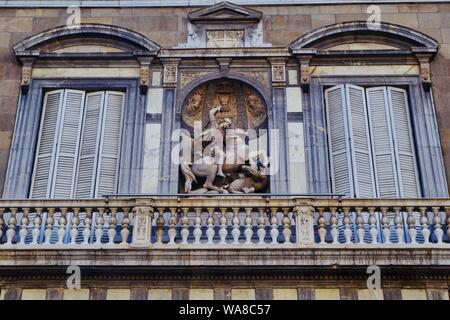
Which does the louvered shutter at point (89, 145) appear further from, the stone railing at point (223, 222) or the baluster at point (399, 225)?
the baluster at point (399, 225)

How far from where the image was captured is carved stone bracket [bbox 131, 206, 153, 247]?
13953mm

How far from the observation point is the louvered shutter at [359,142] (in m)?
16.3

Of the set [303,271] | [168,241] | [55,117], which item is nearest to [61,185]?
[55,117]

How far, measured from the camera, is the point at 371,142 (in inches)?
661

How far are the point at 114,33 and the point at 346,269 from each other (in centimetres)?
739

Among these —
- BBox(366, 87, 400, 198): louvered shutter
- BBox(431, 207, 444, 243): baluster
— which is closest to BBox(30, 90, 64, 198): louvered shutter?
BBox(366, 87, 400, 198): louvered shutter

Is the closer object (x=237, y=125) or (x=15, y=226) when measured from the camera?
(x=15, y=226)

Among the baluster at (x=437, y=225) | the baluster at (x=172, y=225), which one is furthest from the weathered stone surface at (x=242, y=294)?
the baluster at (x=437, y=225)

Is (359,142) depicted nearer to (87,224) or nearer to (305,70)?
(305,70)

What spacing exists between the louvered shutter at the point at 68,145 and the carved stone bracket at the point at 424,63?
6.83m

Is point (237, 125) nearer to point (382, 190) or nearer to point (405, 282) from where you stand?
point (382, 190)

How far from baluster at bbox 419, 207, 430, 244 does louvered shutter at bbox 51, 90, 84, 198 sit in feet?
21.2

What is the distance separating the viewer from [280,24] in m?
18.1

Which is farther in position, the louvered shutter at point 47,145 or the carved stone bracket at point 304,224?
the louvered shutter at point 47,145
